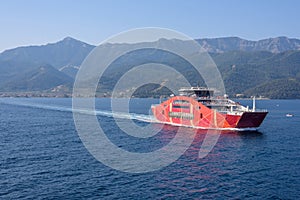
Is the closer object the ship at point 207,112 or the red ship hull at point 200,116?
the red ship hull at point 200,116

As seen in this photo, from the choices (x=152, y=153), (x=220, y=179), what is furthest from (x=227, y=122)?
(x=220, y=179)

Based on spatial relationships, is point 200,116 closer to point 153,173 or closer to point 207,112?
point 207,112

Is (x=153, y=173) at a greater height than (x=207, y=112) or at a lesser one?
lesser

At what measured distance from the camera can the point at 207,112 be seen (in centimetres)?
8844

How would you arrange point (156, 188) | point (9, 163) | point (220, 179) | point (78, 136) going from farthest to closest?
point (78, 136)
point (9, 163)
point (220, 179)
point (156, 188)

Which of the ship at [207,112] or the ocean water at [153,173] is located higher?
the ship at [207,112]

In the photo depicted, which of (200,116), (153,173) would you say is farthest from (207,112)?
(153,173)

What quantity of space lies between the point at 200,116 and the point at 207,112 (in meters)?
3.31

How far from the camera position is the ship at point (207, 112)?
276 feet

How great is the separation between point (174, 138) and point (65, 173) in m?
36.0

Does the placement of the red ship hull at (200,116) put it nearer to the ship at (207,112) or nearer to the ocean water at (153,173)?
the ship at (207,112)

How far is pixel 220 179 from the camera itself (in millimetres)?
44562

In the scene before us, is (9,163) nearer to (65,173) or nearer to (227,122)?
(65,173)

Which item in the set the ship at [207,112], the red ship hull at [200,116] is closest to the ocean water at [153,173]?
the red ship hull at [200,116]
